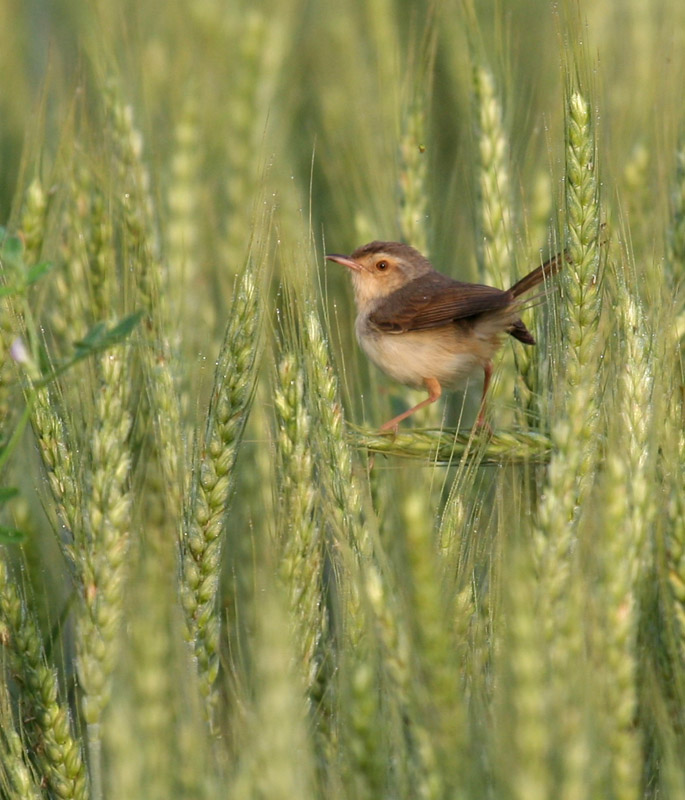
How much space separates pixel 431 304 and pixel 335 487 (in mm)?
1791

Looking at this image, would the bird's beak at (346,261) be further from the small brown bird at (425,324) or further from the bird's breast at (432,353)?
the bird's breast at (432,353)

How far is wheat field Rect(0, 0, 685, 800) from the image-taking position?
7.88 ft

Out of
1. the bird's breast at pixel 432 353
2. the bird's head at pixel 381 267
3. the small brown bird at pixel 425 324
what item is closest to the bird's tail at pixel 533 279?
the small brown bird at pixel 425 324

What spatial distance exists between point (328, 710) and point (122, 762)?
855 millimetres

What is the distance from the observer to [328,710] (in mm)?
3115

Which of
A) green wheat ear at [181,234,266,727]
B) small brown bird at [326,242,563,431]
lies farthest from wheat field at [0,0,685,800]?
small brown bird at [326,242,563,431]

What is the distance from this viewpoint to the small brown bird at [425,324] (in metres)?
4.40

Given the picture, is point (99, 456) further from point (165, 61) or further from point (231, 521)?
point (165, 61)

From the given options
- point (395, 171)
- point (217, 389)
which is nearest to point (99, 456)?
point (217, 389)

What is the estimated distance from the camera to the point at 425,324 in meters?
4.65

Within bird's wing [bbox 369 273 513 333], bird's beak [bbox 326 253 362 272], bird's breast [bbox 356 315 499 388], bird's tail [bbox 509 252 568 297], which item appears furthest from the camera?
bird's beak [bbox 326 253 362 272]

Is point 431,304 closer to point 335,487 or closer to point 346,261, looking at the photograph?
point 346,261

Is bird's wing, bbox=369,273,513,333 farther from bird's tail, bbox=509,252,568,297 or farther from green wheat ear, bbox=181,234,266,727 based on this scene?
green wheat ear, bbox=181,234,266,727

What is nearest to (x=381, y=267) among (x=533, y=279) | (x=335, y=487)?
(x=533, y=279)
